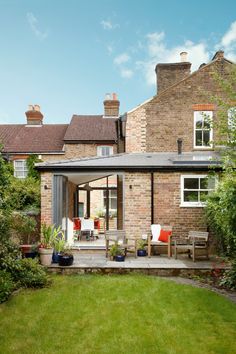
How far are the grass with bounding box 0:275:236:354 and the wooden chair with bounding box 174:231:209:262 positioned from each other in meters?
2.41

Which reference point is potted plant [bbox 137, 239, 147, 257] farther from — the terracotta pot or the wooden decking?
the terracotta pot

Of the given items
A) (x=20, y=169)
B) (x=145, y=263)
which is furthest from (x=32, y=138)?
(x=145, y=263)

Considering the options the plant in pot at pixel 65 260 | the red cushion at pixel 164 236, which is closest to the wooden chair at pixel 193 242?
the red cushion at pixel 164 236

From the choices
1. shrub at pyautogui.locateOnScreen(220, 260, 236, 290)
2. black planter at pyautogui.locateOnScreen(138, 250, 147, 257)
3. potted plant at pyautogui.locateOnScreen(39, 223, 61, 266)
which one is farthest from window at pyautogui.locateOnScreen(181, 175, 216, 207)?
potted plant at pyautogui.locateOnScreen(39, 223, 61, 266)

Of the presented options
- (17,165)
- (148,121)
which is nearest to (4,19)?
(148,121)

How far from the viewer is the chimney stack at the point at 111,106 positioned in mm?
29078

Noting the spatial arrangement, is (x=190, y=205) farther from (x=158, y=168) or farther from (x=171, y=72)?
(x=171, y=72)

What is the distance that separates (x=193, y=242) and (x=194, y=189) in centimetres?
251

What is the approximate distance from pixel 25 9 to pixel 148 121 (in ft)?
26.2

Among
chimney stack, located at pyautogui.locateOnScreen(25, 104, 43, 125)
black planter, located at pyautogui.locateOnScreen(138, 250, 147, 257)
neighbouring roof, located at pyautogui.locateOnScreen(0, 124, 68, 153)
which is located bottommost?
black planter, located at pyautogui.locateOnScreen(138, 250, 147, 257)

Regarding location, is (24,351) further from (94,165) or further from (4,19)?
(4,19)

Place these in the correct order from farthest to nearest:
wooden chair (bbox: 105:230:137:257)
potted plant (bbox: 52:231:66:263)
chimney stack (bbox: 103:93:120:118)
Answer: chimney stack (bbox: 103:93:120:118) < wooden chair (bbox: 105:230:137:257) < potted plant (bbox: 52:231:66:263)

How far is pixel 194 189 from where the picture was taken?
1216 cm

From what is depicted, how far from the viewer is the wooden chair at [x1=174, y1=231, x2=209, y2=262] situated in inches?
412
